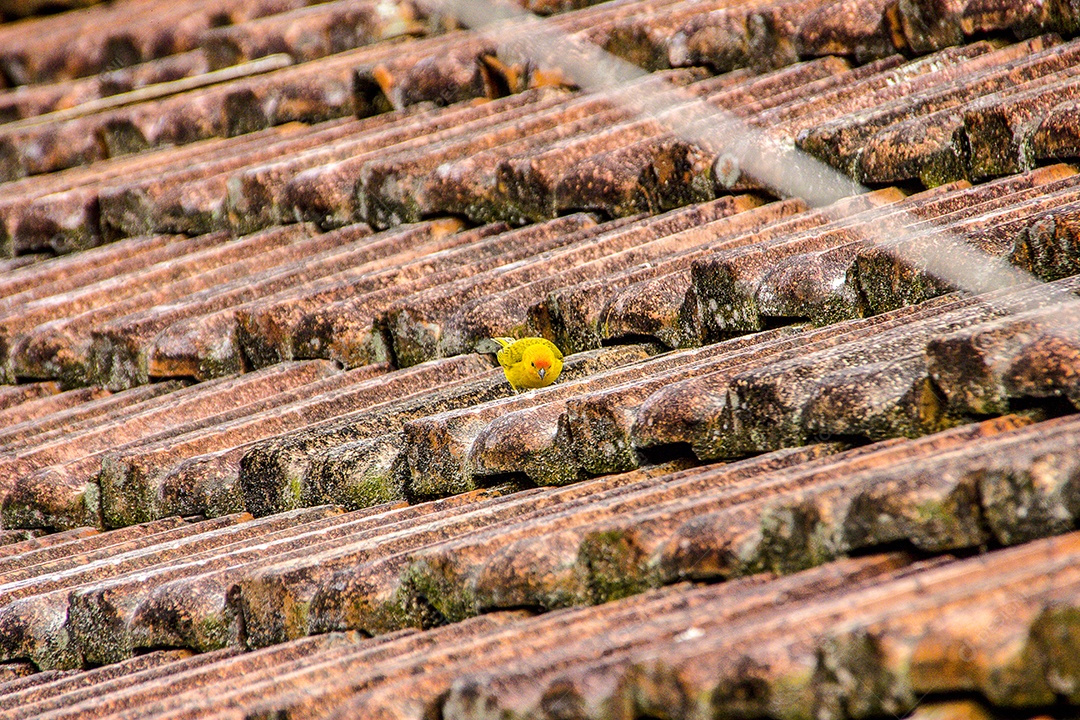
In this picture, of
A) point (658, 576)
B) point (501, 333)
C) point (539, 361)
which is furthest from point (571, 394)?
point (658, 576)

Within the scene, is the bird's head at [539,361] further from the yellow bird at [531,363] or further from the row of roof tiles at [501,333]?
the row of roof tiles at [501,333]

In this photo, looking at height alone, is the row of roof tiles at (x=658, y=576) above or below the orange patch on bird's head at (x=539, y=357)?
below

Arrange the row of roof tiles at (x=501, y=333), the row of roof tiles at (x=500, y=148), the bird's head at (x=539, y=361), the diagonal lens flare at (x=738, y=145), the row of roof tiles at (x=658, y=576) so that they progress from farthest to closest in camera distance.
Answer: the row of roof tiles at (x=500, y=148)
the bird's head at (x=539, y=361)
the diagonal lens flare at (x=738, y=145)
the row of roof tiles at (x=501, y=333)
the row of roof tiles at (x=658, y=576)

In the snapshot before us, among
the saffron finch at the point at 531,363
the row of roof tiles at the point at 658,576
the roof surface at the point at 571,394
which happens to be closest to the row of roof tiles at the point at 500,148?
the roof surface at the point at 571,394

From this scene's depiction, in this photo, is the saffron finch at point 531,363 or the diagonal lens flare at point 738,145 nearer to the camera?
the diagonal lens flare at point 738,145

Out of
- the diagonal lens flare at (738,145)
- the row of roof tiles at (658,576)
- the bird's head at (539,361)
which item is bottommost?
the row of roof tiles at (658,576)

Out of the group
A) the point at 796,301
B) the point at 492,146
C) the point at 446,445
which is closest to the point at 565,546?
the point at 446,445

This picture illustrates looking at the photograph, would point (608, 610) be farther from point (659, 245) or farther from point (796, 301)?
point (659, 245)
